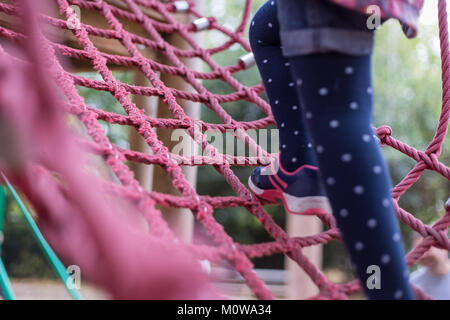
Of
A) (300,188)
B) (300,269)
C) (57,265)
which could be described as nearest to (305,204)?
(300,188)

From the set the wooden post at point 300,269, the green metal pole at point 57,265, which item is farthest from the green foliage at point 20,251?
the green metal pole at point 57,265

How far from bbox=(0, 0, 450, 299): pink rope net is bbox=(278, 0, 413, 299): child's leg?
0.15 m

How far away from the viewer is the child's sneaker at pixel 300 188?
60 centimetres

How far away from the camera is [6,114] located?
34cm

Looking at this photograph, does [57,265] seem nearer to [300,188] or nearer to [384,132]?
[300,188]

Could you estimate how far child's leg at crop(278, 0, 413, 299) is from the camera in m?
0.43

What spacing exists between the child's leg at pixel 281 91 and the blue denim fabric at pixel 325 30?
0.17 m

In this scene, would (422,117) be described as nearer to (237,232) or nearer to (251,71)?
(251,71)

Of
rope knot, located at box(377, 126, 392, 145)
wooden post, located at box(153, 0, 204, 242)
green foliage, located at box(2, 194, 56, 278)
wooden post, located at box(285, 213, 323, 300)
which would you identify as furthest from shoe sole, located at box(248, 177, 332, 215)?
green foliage, located at box(2, 194, 56, 278)

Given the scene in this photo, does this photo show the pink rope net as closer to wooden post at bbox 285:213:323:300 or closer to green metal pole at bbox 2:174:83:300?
green metal pole at bbox 2:174:83:300

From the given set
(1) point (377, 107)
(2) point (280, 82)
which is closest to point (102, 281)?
(2) point (280, 82)

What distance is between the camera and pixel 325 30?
1.42ft

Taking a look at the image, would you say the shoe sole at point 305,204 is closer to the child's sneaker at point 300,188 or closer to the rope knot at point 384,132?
the child's sneaker at point 300,188
